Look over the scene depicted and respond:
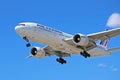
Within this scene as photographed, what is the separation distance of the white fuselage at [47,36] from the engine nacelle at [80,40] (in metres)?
1.57

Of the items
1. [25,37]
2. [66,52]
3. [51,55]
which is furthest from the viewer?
[51,55]

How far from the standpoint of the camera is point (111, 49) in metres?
71.8

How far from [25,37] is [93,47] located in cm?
1088

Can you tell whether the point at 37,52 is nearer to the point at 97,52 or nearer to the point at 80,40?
the point at 97,52

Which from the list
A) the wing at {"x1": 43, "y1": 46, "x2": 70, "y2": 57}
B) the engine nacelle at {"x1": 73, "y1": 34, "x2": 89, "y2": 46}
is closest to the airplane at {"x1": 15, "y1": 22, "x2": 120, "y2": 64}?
the engine nacelle at {"x1": 73, "y1": 34, "x2": 89, "y2": 46}

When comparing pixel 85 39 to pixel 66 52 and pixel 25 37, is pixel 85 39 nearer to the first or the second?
pixel 66 52

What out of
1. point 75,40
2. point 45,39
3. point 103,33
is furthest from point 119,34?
point 45,39

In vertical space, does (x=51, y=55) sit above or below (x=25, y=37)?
above

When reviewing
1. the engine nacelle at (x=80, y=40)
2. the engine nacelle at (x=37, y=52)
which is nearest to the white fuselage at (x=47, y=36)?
the engine nacelle at (x=80, y=40)

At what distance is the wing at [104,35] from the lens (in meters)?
66.6

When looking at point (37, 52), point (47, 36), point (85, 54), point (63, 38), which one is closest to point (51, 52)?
point (37, 52)

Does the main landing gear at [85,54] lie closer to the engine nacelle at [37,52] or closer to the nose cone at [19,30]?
the engine nacelle at [37,52]

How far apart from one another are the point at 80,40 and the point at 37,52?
393 inches

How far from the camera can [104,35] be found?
6762 cm
